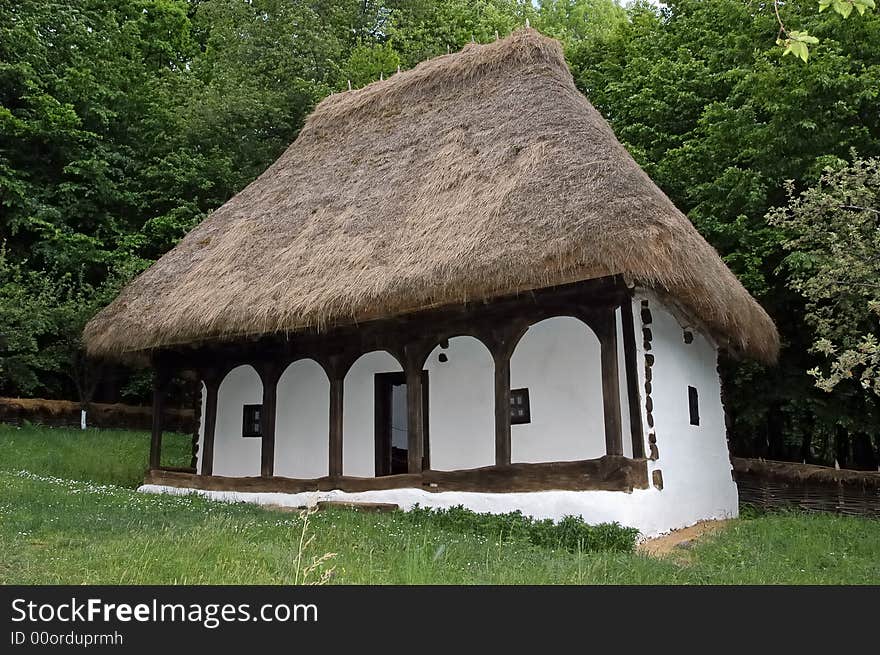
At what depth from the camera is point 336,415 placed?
1055 centimetres

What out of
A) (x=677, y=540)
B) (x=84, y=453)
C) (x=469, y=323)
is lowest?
(x=677, y=540)

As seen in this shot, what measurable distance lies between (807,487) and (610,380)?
15.2 feet

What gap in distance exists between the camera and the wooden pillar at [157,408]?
12.5 m

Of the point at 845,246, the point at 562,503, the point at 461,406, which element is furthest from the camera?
the point at 461,406

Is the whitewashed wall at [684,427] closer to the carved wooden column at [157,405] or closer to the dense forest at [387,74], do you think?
the dense forest at [387,74]

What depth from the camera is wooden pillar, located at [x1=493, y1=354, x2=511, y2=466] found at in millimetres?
8891

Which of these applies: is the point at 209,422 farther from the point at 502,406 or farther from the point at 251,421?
the point at 502,406

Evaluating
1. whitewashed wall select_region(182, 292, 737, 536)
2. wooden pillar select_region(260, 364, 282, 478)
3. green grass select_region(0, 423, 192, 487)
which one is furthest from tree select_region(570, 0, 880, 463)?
green grass select_region(0, 423, 192, 487)

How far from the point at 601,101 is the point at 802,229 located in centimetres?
1013

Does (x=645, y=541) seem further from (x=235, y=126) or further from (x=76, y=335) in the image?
(x=235, y=126)

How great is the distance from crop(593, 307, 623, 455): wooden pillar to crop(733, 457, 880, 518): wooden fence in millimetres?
4332

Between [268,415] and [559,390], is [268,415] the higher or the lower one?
the lower one

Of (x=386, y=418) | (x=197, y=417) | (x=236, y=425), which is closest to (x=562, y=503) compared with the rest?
(x=386, y=418)
